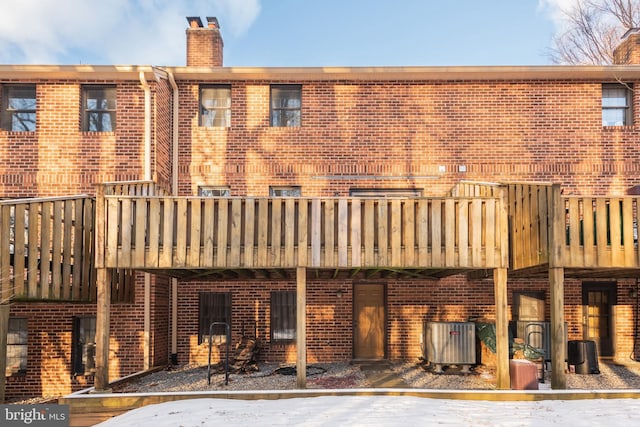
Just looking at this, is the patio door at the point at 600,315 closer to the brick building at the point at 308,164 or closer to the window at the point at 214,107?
the brick building at the point at 308,164

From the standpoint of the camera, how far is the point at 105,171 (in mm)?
12188

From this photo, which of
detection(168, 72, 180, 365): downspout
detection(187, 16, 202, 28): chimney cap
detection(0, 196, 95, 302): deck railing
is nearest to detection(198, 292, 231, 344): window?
detection(168, 72, 180, 365): downspout

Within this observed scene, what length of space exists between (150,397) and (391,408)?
3.96 metres

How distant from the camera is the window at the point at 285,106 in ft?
42.9

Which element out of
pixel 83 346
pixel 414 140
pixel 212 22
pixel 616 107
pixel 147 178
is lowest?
pixel 83 346

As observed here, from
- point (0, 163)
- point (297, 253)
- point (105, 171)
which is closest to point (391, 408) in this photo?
point (297, 253)

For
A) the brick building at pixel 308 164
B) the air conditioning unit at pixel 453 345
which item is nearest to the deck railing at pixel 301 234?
the brick building at pixel 308 164

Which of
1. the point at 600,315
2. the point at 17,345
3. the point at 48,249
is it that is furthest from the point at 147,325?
the point at 600,315

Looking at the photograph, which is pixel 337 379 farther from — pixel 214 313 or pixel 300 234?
pixel 214 313

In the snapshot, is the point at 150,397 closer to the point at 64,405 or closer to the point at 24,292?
the point at 64,405

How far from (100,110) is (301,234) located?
22.6 ft

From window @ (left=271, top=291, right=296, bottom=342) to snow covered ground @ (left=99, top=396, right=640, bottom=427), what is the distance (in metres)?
4.17

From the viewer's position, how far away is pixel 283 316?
1257 centimetres

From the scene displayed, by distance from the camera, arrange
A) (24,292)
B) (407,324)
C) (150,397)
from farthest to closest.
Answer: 1. (407,324)
2. (24,292)
3. (150,397)
